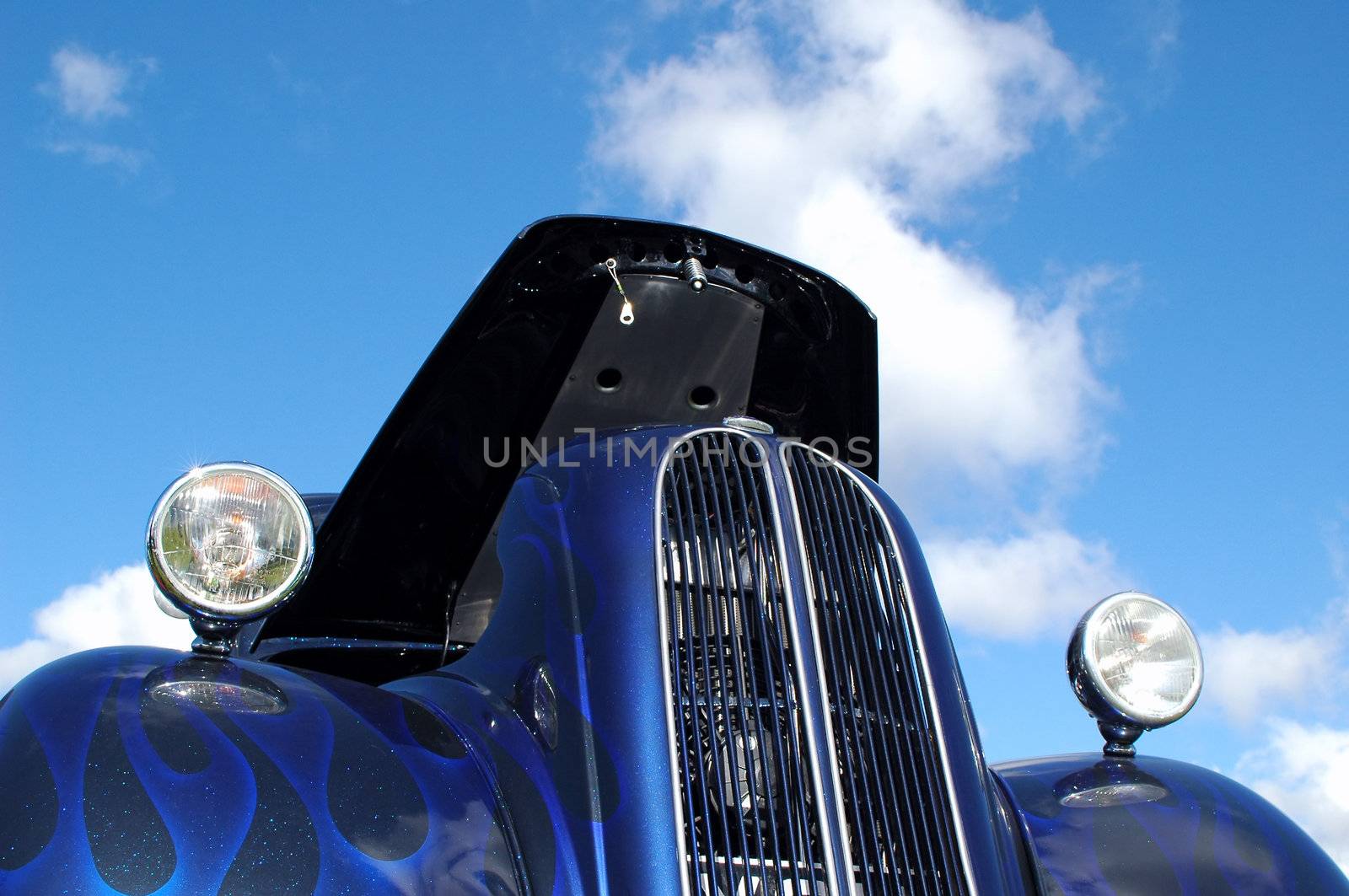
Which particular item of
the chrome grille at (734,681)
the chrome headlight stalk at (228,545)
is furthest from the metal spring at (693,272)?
the chrome headlight stalk at (228,545)

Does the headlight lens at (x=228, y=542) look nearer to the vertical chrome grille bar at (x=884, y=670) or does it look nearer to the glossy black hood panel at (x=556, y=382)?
the glossy black hood panel at (x=556, y=382)

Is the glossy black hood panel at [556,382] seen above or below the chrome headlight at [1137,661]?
above

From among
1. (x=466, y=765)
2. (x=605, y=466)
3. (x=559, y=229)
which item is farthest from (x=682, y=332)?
(x=466, y=765)

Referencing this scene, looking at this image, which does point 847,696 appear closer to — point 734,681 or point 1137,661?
point 734,681

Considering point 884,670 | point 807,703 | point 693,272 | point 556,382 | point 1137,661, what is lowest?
point 807,703

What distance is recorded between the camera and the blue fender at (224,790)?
6.88 ft

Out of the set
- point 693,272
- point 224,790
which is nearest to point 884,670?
point 693,272

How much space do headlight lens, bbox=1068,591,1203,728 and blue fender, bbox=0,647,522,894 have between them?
1658 millimetres

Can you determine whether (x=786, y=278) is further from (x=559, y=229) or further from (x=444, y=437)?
(x=444, y=437)

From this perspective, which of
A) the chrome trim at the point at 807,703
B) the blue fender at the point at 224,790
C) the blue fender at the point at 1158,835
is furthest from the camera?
the blue fender at the point at 1158,835

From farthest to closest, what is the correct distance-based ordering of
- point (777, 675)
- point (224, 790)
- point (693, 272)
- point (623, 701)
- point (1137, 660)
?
point (693, 272)
point (1137, 660)
point (777, 675)
point (623, 701)
point (224, 790)

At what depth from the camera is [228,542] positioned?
103 inches

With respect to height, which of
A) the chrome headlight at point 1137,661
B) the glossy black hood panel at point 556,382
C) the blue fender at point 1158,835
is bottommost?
the blue fender at point 1158,835

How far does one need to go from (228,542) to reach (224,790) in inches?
22.1
